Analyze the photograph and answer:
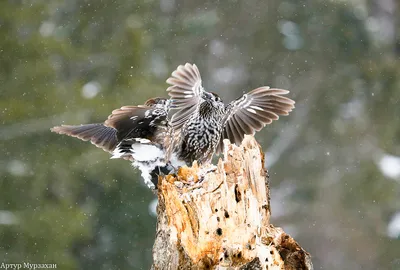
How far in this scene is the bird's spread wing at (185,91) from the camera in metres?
6.54

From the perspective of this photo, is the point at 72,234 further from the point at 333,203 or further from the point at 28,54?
the point at 333,203

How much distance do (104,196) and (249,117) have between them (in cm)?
782

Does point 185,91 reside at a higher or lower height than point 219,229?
higher

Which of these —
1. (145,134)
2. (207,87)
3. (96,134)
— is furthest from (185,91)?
(207,87)

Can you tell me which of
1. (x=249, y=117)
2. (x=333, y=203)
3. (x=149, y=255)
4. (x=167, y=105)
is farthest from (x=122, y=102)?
(x=167, y=105)

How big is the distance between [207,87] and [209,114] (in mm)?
8970

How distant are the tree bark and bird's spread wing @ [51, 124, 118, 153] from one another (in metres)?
1.32

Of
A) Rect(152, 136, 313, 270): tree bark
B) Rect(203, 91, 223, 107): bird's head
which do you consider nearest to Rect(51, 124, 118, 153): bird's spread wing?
Rect(203, 91, 223, 107): bird's head

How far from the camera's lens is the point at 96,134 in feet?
20.8

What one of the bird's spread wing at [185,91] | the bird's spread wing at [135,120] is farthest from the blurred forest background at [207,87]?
the bird's spread wing at [135,120]

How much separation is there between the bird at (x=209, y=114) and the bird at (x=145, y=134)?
345mm

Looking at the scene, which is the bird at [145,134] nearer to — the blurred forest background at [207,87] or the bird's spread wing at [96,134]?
Answer: the bird's spread wing at [96,134]

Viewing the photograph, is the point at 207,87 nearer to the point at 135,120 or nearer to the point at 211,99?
the point at 211,99

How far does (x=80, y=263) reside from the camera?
1373 cm
